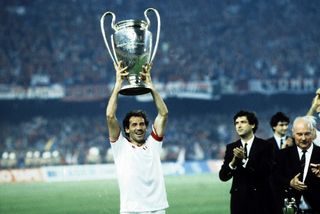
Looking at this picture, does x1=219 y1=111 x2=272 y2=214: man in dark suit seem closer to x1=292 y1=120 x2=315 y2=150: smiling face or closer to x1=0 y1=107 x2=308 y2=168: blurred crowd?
x1=292 y1=120 x2=315 y2=150: smiling face

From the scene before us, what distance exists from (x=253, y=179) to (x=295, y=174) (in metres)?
0.54

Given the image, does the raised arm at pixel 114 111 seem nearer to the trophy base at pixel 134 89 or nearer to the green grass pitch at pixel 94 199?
the trophy base at pixel 134 89

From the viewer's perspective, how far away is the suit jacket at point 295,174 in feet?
16.6

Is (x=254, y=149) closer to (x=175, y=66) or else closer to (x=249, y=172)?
(x=249, y=172)

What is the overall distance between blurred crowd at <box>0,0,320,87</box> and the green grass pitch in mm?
13935

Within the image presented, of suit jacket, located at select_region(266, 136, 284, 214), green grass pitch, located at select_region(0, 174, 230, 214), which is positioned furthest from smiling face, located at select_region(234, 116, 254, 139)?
green grass pitch, located at select_region(0, 174, 230, 214)

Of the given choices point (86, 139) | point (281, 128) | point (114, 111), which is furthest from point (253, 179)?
point (86, 139)

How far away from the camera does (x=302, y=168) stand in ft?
16.8

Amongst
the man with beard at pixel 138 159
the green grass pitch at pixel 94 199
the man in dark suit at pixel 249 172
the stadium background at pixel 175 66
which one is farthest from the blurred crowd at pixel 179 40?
the man with beard at pixel 138 159

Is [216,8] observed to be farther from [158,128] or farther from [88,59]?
[158,128]

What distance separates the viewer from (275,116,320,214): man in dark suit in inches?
197

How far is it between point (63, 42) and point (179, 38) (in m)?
5.82

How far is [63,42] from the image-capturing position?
33.3 meters

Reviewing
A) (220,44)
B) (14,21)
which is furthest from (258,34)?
(14,21)
